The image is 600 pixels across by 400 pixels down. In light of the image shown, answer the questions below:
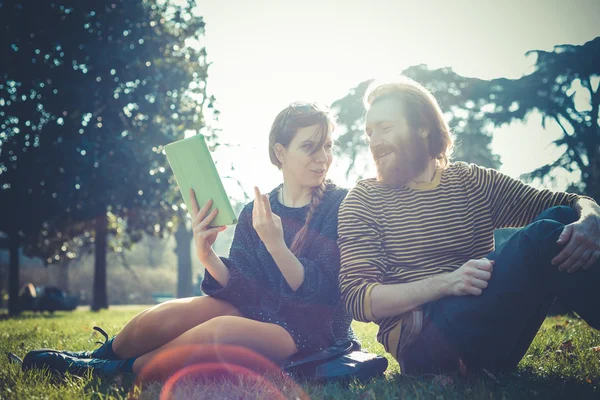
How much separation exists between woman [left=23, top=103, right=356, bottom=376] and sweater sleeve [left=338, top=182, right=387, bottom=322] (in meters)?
0.29

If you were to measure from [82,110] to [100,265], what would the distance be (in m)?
6.10

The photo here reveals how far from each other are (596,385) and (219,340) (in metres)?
1.98

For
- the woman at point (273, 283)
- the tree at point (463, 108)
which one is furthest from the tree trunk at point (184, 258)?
the woman at point (273, 283)

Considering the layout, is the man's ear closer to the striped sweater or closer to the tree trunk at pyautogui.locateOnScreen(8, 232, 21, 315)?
the striped sweater

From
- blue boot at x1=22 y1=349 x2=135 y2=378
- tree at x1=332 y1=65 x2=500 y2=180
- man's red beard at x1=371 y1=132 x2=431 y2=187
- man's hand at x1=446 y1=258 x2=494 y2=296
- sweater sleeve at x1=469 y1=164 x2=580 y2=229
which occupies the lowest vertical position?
blue boot at x1=22 y1=349 x2=135 y2=378

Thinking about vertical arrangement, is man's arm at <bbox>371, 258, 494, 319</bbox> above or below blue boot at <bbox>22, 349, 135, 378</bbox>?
above

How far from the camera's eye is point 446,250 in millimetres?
2688

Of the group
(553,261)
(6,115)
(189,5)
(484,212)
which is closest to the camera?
(553,261)

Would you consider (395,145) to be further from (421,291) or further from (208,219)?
(208,219)

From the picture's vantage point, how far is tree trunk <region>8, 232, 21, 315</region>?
13.2 metres

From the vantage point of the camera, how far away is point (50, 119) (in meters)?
10.8

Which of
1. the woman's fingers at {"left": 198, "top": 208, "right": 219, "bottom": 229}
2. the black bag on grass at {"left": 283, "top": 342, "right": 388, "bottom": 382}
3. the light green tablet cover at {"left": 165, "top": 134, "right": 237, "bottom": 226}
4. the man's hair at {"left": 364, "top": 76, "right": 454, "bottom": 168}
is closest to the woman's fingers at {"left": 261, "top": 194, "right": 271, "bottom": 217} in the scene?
the light green tablet cover at {"left": 165, "top": 134, "right": 237, "bottom": 226}

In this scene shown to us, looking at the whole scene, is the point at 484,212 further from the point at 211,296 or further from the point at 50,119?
the point at 50,119

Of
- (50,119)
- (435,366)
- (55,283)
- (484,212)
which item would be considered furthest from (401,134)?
(55,283)
